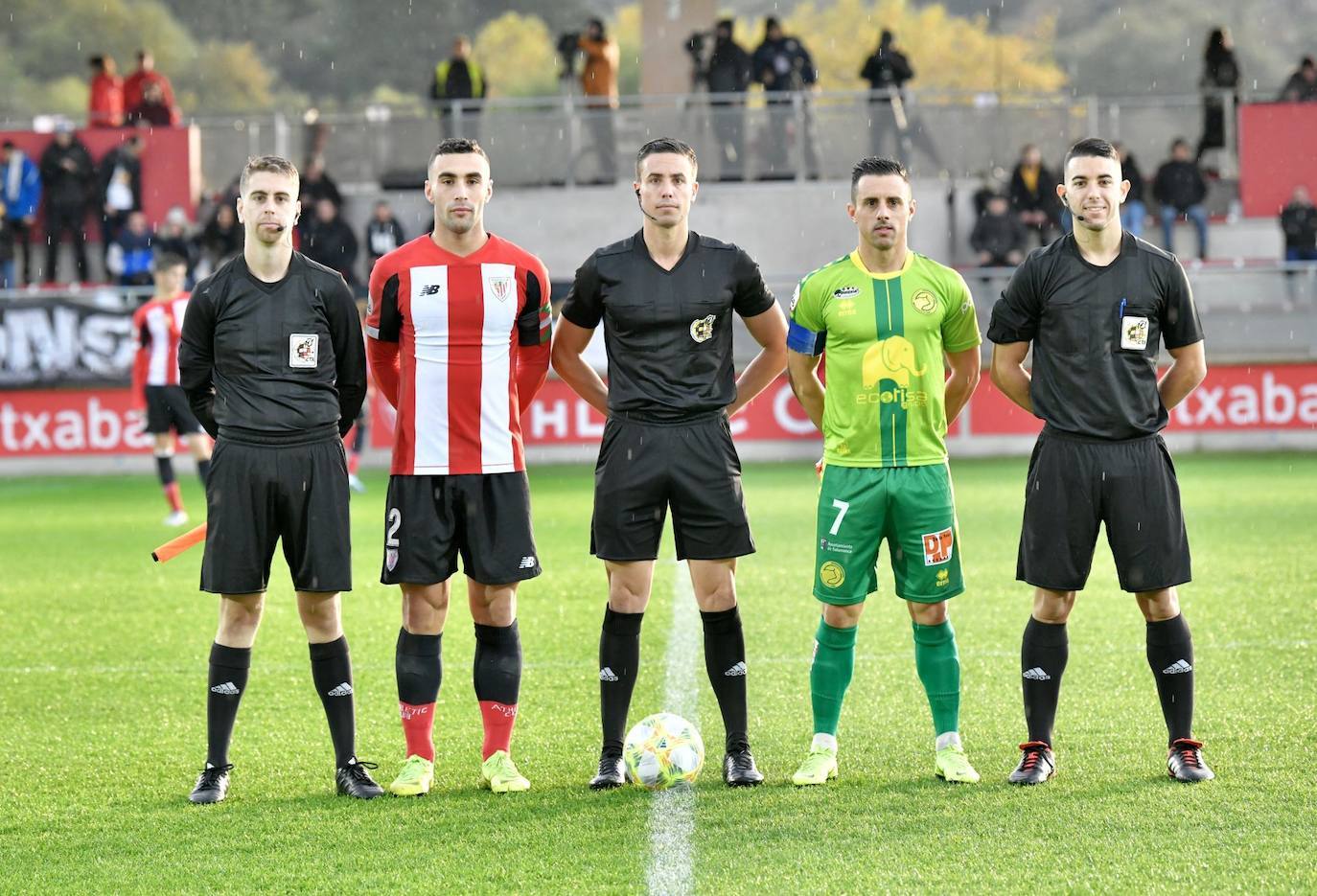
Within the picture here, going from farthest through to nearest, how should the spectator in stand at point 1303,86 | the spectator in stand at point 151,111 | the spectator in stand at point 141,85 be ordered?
1. the spectator in stand at point 141,85
2. the spectator in stand at point 151,111
3. the spectator in stand at point 1303,86

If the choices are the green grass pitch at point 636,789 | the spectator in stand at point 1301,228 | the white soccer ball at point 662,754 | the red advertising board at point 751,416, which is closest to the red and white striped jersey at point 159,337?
the green grass pitch at point 636,789

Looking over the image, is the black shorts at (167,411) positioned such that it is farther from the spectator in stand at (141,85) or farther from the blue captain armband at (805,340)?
the spectator in stand at (141,85)

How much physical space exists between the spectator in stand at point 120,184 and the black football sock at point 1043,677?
18.3 metres

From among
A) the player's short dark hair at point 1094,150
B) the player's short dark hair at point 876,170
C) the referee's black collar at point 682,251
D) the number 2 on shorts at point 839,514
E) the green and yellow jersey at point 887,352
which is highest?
the player's short dark hair at point 1094,150

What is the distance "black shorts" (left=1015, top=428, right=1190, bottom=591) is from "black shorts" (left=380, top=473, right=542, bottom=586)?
1687 mm

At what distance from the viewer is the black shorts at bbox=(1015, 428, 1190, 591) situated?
17.6ft

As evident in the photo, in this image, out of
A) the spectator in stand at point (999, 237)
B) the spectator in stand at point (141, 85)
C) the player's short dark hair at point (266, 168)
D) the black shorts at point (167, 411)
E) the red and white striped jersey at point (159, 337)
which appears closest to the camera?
the player's short dark hair at point (266, 168)

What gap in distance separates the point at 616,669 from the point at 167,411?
8744 millimetres

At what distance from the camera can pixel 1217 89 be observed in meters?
23.6

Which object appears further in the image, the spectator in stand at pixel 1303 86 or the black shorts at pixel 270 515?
the spectator in stand at pixel 1303 86

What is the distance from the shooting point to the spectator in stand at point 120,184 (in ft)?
71.4

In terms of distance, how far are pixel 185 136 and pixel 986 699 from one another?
62.7 ft

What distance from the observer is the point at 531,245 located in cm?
2344

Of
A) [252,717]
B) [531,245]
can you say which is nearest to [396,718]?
[252,717]
